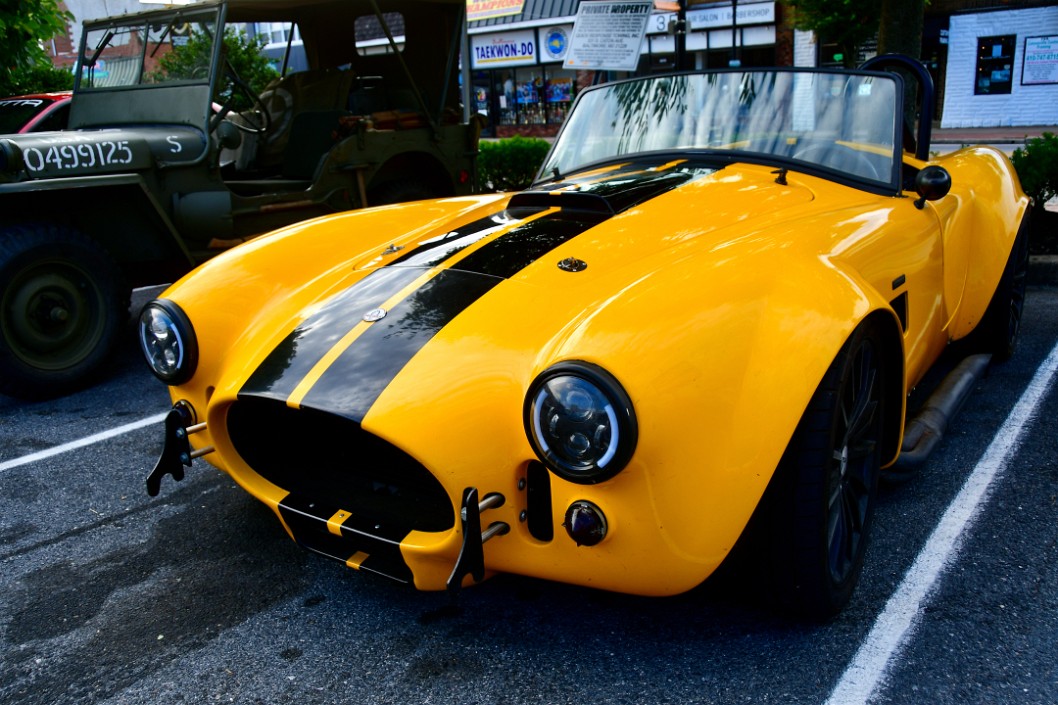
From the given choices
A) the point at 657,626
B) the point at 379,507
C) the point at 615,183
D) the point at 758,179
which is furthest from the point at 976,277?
the point at 379,507

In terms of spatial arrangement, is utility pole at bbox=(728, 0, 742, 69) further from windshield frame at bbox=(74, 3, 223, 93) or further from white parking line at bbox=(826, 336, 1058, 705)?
white parking line at bbox=(826, 336, 1058, 705)

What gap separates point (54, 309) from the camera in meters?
4.86

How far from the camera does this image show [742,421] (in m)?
1.98

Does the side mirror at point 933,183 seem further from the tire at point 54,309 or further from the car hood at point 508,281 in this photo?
the tire at point 54,309

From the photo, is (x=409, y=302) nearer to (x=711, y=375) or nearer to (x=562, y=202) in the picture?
(x=562, y=202)

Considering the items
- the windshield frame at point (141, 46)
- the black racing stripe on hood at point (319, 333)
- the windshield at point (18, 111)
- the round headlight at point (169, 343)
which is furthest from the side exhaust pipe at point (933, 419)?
the windshield at point (18, 111)

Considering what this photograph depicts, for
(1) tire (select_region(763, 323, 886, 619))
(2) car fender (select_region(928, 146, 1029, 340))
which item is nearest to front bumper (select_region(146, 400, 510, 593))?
(1) tire (select_region(763, 323, 886, 619))

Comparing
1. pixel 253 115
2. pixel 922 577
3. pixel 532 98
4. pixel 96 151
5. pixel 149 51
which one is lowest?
pixel 922 577

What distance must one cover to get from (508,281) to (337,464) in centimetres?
70

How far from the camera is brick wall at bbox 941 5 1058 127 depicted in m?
21.6

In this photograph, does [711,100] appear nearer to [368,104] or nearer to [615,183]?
[615,183]

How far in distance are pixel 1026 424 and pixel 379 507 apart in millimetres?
2886

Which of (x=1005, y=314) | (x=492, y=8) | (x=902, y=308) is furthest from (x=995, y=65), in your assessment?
(x=902, y=308)

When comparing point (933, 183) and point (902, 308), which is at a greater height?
point (933, 183)
